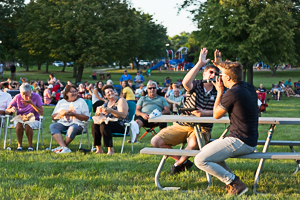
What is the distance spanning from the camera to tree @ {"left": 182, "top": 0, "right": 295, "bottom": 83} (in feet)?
89.9

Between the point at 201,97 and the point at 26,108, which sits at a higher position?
the point at 201,97

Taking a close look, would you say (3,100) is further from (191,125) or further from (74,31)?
(74,31)

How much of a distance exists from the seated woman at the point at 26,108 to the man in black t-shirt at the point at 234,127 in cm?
458

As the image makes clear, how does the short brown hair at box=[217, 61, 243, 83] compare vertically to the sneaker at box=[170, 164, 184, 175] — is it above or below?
above

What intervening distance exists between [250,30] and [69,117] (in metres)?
22.2

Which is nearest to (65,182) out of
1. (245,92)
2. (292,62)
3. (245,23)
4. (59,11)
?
(245,92)

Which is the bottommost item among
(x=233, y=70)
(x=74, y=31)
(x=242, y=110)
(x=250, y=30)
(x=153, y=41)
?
(x=242, y=110)

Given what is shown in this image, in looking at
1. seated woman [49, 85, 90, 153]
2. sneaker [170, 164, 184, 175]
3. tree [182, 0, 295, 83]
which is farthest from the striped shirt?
tree [182, 0, 295, 83]

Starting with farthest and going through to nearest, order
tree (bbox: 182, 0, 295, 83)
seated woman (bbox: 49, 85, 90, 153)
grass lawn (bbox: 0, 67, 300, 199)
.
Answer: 1. tree (bbox: 182, 0, 295, 83)
2. seated woman (bbox: 49, 85, 90, 153)
3. grass lawn (bbox: 0, 67, 300, 199)

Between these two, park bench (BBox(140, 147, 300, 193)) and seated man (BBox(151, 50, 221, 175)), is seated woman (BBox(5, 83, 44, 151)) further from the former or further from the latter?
park bench (BBox(140, 147, 300, 193))

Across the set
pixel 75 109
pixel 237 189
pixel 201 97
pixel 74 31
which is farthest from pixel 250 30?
pixel 237 189

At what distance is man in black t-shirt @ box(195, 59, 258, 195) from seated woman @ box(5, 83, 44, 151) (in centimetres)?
458

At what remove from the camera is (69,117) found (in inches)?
311

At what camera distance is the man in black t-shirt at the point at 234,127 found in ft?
13.9
